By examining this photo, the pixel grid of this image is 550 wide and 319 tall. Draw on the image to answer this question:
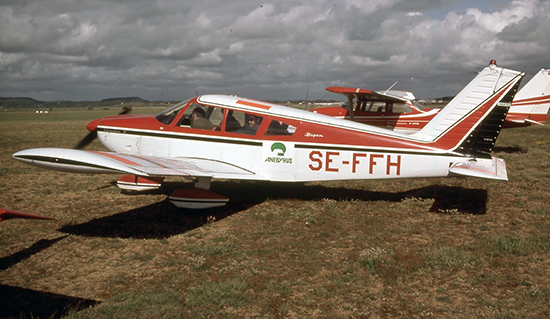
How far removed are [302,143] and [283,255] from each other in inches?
99.4

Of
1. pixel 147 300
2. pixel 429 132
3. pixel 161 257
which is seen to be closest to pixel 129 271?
pixel 161 257

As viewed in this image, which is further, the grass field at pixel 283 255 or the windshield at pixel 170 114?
the windshield at pixel 170 114

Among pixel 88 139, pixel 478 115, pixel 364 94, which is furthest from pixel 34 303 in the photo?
pixel 364 94

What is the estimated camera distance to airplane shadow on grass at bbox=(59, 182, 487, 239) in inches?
247

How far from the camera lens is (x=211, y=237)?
600cm

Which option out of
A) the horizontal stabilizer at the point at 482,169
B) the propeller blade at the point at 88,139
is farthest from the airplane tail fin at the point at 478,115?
the propeller blade at the point at 88,139

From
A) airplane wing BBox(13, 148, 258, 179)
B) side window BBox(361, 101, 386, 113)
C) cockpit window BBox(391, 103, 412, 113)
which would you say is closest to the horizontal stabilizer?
airplane wing BBox(13, 148, 258, 179)

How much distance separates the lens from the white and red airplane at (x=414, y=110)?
14.7 m

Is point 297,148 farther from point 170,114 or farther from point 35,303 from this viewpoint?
point 35,303

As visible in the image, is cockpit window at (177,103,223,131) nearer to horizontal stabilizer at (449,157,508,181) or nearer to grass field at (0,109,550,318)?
grass field at (0,109,550,318)

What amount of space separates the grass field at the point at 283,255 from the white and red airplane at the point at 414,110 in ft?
20.7

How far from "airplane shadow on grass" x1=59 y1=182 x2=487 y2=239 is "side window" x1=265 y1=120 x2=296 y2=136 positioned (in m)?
1.70

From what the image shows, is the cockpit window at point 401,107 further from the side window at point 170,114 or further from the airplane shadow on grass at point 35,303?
the airplane shadow on grass at point 35,303

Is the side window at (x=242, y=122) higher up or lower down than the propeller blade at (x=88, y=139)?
higher up
